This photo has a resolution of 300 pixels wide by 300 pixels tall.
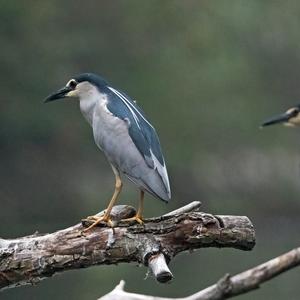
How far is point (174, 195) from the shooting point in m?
8.80

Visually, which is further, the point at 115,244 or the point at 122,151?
the point at 122,151

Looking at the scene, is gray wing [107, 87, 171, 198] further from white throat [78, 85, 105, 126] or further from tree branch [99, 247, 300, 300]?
tree branch [99, 247, 300, 300]

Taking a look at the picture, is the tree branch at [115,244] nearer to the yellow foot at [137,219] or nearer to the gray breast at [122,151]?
the yellow foot at [137,219]

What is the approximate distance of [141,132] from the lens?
3.03 m

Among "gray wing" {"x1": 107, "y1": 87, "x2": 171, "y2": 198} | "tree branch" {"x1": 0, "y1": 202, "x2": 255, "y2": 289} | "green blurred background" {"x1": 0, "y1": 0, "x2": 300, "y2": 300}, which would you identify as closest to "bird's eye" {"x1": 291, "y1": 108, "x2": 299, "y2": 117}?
"gray wing" {"x1": 107, "y1": 87, "x2": 171, "y2": 198}

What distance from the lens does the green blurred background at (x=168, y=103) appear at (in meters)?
8.88

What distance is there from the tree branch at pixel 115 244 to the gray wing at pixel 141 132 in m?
0.20

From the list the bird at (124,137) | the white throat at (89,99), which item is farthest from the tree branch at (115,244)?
the white throat at (89,99)

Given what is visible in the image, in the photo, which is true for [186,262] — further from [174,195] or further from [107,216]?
[107,216]

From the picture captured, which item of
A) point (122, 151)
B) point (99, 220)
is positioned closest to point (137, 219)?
point (99, 220)

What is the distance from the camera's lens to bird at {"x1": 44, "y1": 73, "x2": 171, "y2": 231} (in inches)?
117

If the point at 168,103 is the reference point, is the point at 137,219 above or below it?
below

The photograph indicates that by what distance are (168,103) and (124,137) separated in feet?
22.0

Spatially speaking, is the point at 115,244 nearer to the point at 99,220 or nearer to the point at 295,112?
the point at 99,220
